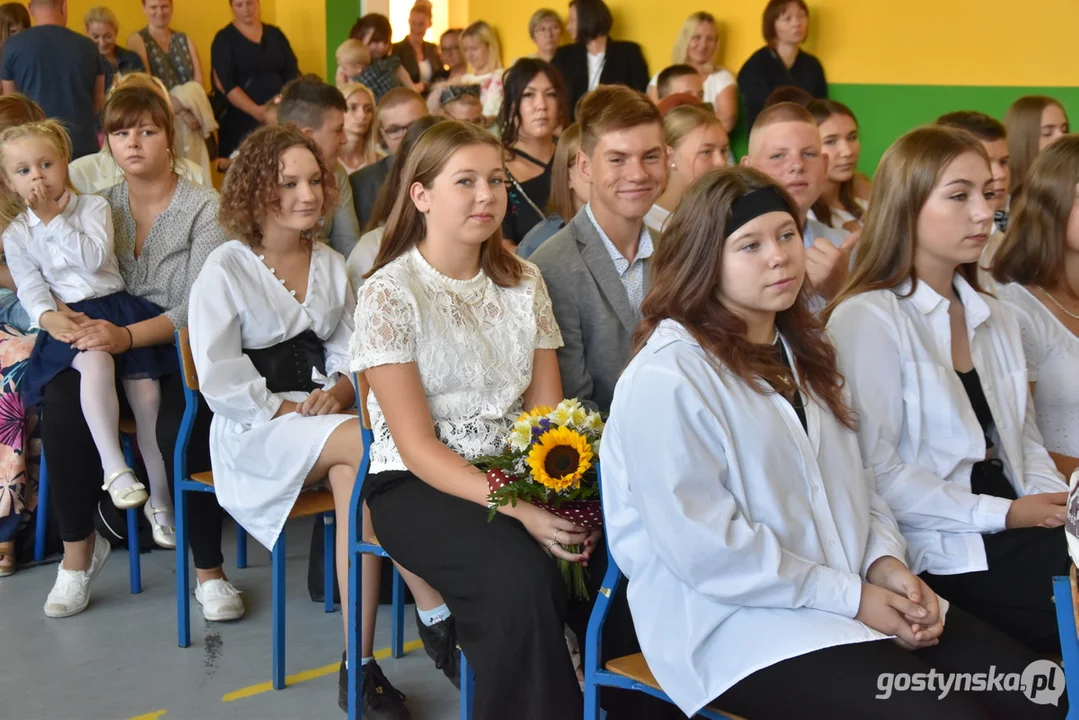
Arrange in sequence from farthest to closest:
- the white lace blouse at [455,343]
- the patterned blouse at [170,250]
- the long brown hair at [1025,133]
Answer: the long brown hair at [1025,133] < the patterned blouse at [170,250] < the white lace blouse at [455,343]

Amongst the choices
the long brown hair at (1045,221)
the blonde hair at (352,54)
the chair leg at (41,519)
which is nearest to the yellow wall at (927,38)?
the blonde hair at (352,54)

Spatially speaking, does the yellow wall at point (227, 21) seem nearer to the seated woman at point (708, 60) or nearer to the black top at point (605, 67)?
the black top at point (605, 67)

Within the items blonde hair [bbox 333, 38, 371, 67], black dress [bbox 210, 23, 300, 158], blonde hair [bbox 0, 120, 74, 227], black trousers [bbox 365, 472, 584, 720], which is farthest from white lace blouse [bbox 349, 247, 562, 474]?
black dress [bbox 210, 23, 300, 158]

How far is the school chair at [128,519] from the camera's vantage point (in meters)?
3.67

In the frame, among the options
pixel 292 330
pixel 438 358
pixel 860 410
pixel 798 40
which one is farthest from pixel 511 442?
pixel 798 40

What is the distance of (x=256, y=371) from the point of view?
3.26 meters

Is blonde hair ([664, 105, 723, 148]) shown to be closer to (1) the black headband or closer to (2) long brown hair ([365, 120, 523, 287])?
(2) long brown hair ([365, 120, 523, 287])

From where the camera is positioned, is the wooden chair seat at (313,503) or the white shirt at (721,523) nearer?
the white shirt at (721,523)

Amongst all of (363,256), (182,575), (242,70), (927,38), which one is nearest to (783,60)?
(927,38)

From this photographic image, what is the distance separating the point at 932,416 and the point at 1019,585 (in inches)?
14.5

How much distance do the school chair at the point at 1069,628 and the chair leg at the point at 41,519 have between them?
128 inches

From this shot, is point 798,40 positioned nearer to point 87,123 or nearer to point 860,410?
point 87,123

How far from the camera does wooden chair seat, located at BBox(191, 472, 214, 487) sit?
10.6 ft

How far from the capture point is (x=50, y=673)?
306 centimetres
